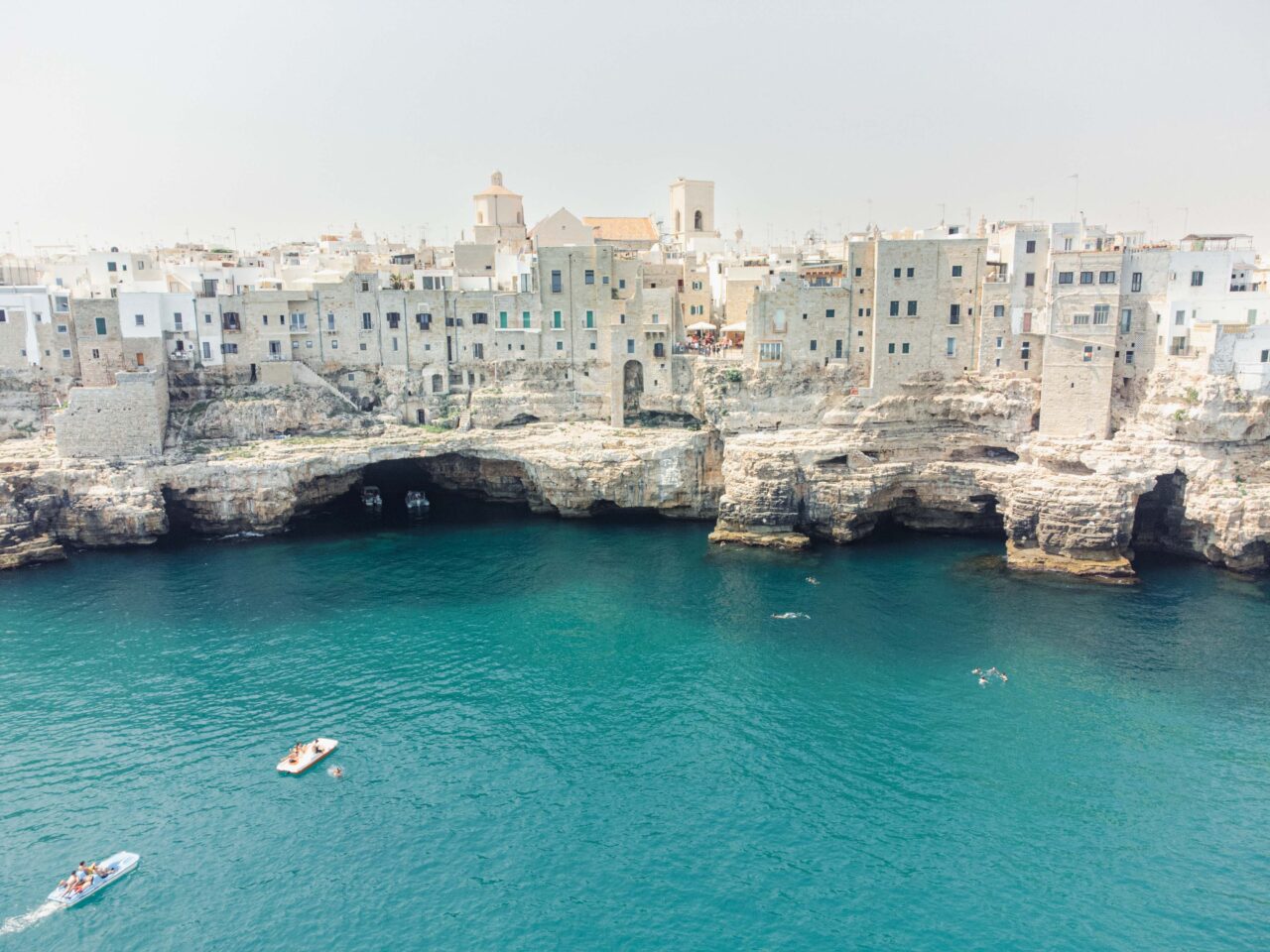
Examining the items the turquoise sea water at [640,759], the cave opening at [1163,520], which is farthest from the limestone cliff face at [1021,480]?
the turquoise sea water at [640,759]

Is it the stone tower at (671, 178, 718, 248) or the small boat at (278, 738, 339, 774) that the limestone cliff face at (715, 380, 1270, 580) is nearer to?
the small boat at (278, 738, 339, 774)

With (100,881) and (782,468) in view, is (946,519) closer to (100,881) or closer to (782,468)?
(782,468)

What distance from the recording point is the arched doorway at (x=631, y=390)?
189 ft

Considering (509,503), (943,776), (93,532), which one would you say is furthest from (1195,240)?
(93,532)

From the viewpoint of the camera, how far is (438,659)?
38250 mm

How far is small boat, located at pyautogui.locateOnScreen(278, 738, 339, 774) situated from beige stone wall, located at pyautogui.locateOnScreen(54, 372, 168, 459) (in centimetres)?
2763

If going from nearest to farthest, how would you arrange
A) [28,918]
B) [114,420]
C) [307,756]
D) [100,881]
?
[28,918]
[100,881]
[307,756]
[114,420]

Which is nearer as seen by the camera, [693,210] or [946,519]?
[946,519]

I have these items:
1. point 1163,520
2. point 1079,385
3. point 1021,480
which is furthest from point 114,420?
point 1163,520

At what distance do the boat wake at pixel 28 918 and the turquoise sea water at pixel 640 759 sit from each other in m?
0.20

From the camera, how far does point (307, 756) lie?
102 ft

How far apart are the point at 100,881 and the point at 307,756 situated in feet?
22.5

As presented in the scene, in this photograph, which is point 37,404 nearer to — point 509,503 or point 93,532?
point 93,532

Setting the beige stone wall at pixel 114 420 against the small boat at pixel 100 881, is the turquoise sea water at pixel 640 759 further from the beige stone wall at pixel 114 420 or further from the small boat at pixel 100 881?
the beige stone wall at pixel 114 420
